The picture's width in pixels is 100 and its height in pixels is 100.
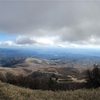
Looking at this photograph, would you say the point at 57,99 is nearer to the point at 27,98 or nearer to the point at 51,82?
the point at 27,98

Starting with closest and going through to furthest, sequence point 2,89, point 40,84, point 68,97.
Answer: point 68,97, point 2,89, point 40,84

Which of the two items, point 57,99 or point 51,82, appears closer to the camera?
point 57,99

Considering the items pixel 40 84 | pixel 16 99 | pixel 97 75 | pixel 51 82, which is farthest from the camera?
pixel 51 82

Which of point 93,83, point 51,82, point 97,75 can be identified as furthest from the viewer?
point 51,82

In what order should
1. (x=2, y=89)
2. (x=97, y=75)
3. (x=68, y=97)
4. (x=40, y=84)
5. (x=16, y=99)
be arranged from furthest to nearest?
(x=40, y=84) < (x=97, y=75) < (x=2, y=89) < (x=68, y=97) < (x=16, y=99)

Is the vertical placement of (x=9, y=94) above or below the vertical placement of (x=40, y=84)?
above

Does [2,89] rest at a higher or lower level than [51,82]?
higher

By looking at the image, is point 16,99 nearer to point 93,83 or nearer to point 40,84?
point 93,83

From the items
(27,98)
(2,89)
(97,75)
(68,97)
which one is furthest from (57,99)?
(97,75)

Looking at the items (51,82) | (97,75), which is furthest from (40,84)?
(97,75)
